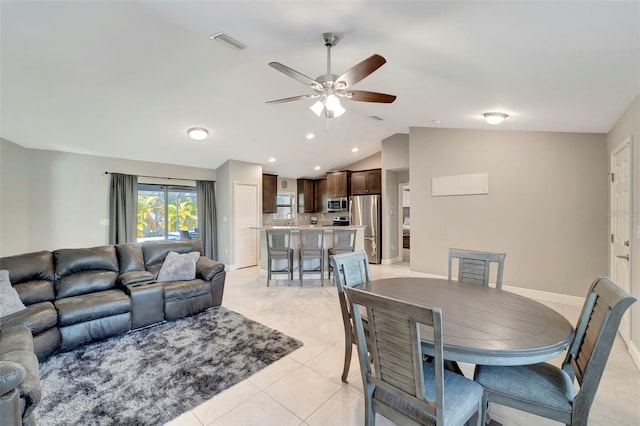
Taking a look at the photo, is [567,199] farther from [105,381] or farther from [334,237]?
[105,381]

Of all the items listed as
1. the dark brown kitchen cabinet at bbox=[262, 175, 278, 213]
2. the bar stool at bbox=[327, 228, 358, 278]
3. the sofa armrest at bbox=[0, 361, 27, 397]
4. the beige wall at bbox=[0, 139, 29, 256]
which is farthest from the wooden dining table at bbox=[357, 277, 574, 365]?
the dark brown kitchen cabinet at bbox=[262, 175, 278, 213]

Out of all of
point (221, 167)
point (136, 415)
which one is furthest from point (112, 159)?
point (136, 415)

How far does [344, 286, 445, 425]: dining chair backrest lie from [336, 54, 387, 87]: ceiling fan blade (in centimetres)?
161

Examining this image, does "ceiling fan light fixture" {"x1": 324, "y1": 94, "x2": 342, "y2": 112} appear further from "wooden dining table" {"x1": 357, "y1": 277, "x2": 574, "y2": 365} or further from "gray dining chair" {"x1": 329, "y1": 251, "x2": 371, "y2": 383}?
"wooden dining table" {"x1": 357, "y1": 277, "x2": 574, "y2": 365}

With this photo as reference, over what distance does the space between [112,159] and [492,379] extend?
20.8 feet

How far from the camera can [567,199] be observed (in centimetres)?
390

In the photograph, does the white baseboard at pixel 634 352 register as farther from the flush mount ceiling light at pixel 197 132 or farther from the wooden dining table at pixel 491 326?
the flush mount ceiling light at pixel 197 132

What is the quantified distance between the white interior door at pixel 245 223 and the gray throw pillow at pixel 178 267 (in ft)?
8.09

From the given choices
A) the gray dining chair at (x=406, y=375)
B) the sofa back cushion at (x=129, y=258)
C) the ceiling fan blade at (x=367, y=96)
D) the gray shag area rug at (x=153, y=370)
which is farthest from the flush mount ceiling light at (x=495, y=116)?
the sofa back cushion at (x=129, y=258)

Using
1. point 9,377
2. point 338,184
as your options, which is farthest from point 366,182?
point 9,377

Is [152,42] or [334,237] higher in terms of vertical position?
[152,42]

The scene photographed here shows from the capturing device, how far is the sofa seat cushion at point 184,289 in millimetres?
3422

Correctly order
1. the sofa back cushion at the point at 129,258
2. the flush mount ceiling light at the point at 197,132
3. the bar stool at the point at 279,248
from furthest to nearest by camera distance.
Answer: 1. the bar stool at the point at 279,248
2. the flush mount ceiling light at the point at 197,132
3. the sofa back cushion at the point at 129,258

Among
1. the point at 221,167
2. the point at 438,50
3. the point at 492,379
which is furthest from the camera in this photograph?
the point at 221,167
